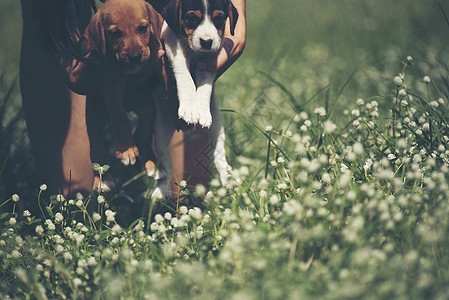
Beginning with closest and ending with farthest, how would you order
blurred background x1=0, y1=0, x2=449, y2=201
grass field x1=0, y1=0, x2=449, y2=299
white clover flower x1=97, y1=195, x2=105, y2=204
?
grass field x1=0, y1=0, x2=449, y2=299
white clover flower x1=97, y1=195, x2=105, y2=204
blurred background x1=0, y1=0, x2=449, y2=201

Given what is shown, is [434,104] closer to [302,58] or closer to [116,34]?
[116,34]

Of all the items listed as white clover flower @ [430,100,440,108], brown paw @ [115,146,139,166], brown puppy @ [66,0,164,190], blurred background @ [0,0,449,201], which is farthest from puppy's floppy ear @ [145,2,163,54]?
white clover flower @ [430,100,440,108]

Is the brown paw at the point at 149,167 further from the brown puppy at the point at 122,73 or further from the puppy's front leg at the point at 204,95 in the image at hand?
the puppy's front leg at the point at 204,95

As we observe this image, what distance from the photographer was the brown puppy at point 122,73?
80.5 inches

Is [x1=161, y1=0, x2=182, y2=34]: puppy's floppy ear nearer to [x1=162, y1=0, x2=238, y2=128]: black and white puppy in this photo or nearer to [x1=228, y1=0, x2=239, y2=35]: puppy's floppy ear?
[x1=162, y1=0, x2=238, y2=128]: black and white puppy

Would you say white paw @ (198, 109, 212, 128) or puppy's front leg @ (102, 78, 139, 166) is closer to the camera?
white paw @ (198, 109, 212, 128)

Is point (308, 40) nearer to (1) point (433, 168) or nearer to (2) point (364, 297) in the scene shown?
(1) point (433, 168)

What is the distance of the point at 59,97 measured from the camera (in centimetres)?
273

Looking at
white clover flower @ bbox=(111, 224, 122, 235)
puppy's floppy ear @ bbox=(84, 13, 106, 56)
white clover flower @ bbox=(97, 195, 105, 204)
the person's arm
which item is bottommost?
white clover flower @ bbox=(97, 195, 105, 204)

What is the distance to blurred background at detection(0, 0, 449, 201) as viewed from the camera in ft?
11.8

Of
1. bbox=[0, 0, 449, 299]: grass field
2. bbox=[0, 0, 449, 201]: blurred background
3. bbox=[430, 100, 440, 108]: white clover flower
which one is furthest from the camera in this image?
bbox=[0, 0, 449, 201]: blurred background

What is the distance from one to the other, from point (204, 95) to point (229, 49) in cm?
28

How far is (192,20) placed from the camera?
2074 mm

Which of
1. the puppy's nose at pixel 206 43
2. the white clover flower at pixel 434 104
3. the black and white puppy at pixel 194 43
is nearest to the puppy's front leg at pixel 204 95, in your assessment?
the black and white puppy at pixel 194 43
